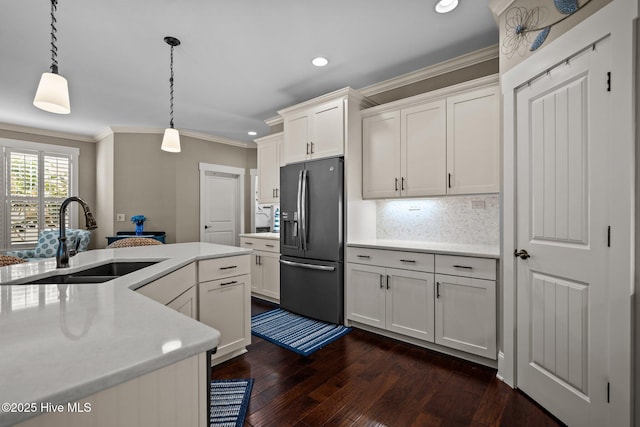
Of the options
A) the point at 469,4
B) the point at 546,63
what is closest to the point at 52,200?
the point at 469,4

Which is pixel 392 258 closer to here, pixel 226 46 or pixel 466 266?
pixel 466 266

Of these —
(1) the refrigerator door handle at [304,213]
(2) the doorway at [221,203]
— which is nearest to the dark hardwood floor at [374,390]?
(1) the refrigerator door handle at [304,213]

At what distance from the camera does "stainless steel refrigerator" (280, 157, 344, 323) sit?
10.2ft

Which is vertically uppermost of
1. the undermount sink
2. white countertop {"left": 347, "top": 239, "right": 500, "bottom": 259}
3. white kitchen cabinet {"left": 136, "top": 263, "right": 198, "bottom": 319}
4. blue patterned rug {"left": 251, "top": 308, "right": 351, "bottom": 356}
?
white countertop {"left": 347, "top": 239, "right": 500, "bottom": 259}

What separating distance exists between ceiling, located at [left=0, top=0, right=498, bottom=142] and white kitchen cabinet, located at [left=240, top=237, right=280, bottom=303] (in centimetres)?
183

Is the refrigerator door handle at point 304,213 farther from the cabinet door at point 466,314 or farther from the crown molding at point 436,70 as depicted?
the cabinet door at point 466,314

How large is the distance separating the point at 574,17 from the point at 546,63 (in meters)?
0.23

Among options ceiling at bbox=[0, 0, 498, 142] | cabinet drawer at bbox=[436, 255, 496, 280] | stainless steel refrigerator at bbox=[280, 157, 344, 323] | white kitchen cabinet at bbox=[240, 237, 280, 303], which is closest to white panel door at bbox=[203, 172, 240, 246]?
white kitchen cabinet at bbox=[240, 237, 280, 303]

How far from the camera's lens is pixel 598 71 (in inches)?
59.7

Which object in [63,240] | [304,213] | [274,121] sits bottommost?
[63,240]

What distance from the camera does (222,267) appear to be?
2.31 meters

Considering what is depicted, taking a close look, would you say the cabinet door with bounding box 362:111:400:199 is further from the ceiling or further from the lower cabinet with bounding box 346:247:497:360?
the lower cabinet with bounding box 346:247:497:360

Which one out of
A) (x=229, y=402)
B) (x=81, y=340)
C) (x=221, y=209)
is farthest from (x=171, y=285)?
(x=221, y=209)

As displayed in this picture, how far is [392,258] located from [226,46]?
7.70 feet
